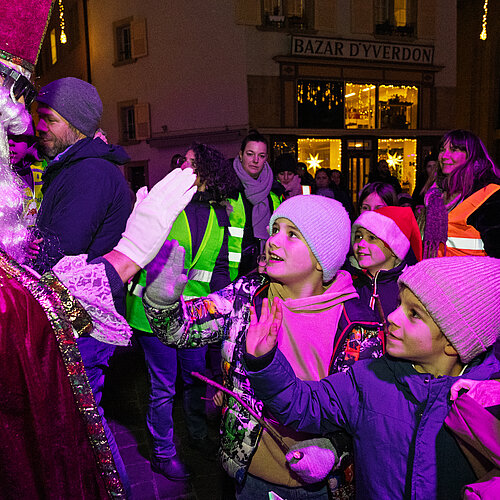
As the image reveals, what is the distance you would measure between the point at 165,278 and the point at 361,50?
1686 cm

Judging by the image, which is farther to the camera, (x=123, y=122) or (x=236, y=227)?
(x=123, y=122)

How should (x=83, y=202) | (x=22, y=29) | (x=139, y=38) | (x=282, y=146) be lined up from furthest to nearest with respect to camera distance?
1. (x=139, y=38)
2. (x=282, y=146)
3. (x=83, y=202)
4. (x=22, y=29)

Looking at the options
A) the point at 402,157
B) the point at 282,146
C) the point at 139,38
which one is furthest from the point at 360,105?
the point at 139,38

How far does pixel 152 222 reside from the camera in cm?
155

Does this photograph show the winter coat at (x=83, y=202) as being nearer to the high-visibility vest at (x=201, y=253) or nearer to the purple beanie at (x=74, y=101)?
the purple beanie at (x=74, y=101)

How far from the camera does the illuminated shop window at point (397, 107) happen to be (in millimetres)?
17250

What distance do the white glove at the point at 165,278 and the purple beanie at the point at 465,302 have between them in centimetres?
83

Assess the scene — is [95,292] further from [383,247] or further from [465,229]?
[465,229]

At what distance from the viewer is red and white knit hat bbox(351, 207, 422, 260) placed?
3.32 m

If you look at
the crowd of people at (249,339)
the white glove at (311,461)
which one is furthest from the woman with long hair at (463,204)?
the white glove at (311,461)

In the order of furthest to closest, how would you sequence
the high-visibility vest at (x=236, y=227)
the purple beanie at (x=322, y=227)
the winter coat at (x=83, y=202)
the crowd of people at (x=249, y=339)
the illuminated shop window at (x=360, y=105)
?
the illuminated shop window at (x=360, y=105), the high-visibility vest at (x=236, y=227), the winter coat at (x=83, y=202), the purple beanie at (x=322, y=227), the crowd of people at (x=249, y=339)

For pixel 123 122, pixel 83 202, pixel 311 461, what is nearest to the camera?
pixel 311 461

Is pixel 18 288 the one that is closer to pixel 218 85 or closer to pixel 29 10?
pixel 29 10

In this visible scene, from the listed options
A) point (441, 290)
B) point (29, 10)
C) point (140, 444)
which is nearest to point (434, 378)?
point (441, 290)
